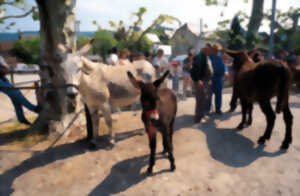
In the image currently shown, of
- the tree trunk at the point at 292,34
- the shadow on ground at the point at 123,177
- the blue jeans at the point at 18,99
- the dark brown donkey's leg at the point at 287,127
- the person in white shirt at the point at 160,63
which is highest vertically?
the tree trunk at the point at 292,34

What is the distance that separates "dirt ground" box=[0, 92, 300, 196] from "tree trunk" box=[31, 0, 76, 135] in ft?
1.61

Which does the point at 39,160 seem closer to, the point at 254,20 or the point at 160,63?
the point at 160,63

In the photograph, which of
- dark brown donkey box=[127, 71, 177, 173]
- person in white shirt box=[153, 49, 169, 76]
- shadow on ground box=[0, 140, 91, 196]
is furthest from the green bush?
dark brown donkey box=[127, 71, 177, 173]

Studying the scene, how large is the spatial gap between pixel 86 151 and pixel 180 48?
42874 millimetres

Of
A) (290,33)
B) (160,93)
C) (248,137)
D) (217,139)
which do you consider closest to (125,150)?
(160,93)

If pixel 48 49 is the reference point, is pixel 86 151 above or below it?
below

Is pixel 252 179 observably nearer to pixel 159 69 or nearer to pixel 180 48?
pixel 159 69

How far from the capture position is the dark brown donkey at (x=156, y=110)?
313 cm

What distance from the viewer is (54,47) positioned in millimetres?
5281

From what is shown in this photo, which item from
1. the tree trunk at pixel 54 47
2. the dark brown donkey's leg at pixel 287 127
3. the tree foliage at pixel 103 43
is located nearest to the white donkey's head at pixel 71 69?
the tree trunk at pixel 54 47

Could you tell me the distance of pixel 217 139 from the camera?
4.99m

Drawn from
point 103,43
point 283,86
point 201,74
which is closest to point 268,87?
point 283,86

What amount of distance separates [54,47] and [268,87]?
17.1ft

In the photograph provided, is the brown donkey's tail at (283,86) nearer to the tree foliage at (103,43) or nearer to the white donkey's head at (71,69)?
the white donkey's head at (71,69)
